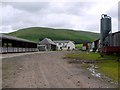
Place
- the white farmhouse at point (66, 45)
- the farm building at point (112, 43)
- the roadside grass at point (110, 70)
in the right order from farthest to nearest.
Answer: the white farmhouse at point (66, 45) → the farm building at point (112, 43) → the roadside grass at point (110, 70)

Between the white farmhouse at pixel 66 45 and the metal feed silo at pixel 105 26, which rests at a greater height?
the metal feed silo at pixel 105 26

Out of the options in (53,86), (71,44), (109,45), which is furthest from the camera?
(71,44)

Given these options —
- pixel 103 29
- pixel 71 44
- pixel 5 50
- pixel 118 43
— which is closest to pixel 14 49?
pixel 5 50

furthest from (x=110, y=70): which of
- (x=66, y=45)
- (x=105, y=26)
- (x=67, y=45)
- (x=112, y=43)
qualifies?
(x=66, y=45)

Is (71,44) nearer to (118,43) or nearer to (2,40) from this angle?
(2,40)

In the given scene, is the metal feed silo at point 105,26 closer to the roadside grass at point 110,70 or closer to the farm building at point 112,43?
the farm building at point 112,43

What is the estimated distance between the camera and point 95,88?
11938 millimetres

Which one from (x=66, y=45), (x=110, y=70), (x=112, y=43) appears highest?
(x=112, y=43)

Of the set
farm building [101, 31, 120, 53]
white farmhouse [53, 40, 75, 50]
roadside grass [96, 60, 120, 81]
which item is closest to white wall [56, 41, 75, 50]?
white farmhouse [53, 40, 75, 50]

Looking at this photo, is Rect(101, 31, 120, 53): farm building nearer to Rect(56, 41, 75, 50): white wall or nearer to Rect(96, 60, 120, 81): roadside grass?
Rect(96, 60, 120, 81): roadside grass

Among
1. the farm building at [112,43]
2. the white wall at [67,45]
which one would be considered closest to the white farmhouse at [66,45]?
the white wall at [67,45]

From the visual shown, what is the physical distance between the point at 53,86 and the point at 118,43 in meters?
27.0

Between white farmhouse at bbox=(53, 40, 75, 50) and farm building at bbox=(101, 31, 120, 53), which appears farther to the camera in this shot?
white farmhouse at bbox=(53, 40, 75, 50)

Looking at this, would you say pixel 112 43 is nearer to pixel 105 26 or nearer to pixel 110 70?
pixel 105 26
